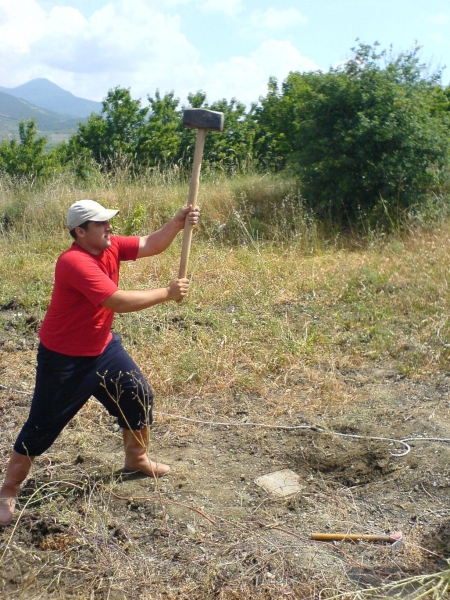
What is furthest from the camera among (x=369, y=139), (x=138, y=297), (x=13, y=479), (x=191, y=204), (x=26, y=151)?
(x=26, y=151)

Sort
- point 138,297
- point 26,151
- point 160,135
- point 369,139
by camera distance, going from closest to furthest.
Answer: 1. point 138,297
2. point 369,139
3. point 160,135
4. point 26,151

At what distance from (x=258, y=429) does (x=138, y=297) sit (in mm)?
1496

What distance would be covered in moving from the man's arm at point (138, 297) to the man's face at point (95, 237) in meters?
0.26

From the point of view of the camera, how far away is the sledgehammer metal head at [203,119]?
12.5ft

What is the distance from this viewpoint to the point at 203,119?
3826 mm

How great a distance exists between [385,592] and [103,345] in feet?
5.68

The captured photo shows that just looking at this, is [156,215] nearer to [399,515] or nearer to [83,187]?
[83,187]

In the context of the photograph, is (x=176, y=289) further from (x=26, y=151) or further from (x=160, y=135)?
(x=26, y=151)

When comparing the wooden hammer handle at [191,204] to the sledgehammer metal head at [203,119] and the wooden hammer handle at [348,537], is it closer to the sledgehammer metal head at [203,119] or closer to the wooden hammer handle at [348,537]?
the sledgehammer metal head at [203,119]

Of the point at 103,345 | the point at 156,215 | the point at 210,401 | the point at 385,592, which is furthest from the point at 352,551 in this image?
the point at 156,215

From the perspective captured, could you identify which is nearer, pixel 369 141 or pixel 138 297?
pixel 138 297

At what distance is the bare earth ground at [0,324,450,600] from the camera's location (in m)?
2.95

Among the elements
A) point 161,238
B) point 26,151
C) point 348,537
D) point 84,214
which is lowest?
point 348,537

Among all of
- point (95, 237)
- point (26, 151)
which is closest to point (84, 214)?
point (95, 237)
